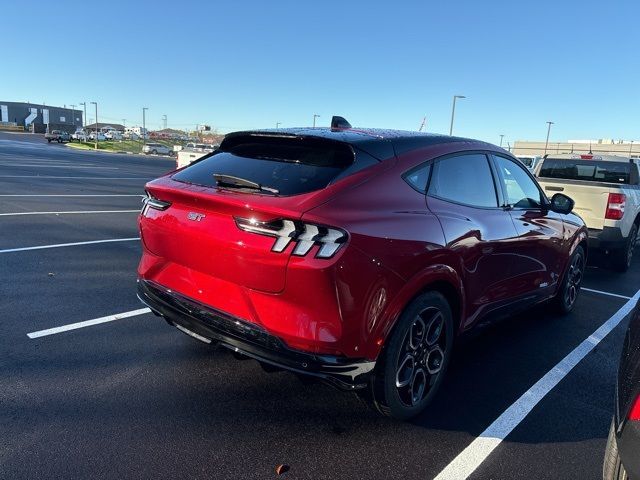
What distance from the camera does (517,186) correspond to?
14.3 ft

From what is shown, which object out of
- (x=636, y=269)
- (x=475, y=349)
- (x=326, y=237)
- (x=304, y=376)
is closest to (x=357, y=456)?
(x=304, y=376)

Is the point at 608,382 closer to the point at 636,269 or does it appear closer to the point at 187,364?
the point at 187,364

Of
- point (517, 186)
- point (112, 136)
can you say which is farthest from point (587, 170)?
point (112, 136)

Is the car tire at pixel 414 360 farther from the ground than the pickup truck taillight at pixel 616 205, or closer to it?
closer to it

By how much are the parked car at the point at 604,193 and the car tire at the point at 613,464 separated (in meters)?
5.88

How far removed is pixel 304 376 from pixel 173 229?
3.96ft

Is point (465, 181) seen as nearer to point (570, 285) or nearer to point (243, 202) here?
point (243, 202)

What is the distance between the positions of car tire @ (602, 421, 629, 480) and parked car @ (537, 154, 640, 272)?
5.88 metres

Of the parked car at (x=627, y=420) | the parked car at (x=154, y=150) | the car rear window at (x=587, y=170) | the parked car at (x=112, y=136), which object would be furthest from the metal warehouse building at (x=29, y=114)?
the parked car at (x=627, y=420)

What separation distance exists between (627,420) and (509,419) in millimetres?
1366

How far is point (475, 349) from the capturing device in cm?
434

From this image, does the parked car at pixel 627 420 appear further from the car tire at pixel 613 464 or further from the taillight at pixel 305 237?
the taillight at pixel 305 237

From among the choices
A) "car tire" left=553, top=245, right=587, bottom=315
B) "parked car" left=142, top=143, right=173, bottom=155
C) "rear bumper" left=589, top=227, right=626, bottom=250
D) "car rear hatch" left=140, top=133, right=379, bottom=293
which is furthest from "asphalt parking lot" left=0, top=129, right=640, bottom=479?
"parked car" left=142, top=143, right=173, bottom=155

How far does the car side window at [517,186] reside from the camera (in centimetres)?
412
